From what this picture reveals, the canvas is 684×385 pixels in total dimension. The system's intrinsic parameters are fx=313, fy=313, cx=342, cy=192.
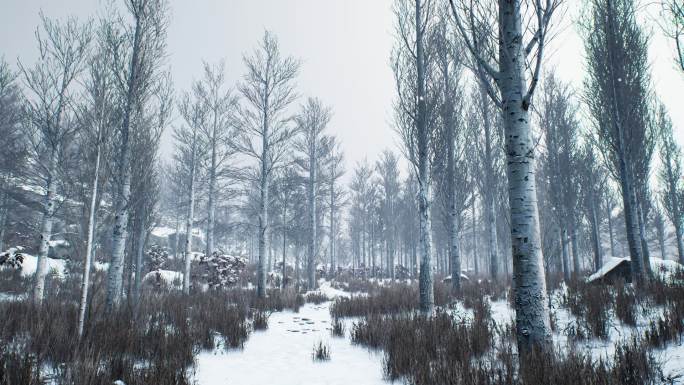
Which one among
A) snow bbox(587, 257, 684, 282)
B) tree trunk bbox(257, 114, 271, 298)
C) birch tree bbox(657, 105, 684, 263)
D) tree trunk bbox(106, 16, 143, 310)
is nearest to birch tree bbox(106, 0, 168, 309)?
tree trunk bbox(106, 16, 143, 310)

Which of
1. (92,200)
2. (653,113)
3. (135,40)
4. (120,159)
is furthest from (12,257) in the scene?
(653,113)

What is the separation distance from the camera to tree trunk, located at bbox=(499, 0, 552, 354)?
3002 millimetres

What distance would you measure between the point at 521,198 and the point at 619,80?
7.89m

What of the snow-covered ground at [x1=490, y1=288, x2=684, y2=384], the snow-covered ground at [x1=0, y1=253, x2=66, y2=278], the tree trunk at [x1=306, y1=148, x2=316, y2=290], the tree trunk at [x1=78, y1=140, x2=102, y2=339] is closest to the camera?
the snow-covered ground at [x1=490, y1=288, x2=684, y2=384]

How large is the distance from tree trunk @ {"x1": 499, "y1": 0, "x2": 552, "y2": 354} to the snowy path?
160cm

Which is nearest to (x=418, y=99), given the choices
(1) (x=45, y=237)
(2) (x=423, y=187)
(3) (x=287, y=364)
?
(2) (x=423, y=187)

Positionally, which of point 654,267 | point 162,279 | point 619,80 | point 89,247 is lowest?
point 162,279

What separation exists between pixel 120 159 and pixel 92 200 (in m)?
3.00

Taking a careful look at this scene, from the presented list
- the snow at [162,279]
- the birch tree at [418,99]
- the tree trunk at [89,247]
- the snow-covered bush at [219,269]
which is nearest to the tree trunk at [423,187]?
the birch tree at [418,99]

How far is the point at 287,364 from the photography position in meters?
4.23

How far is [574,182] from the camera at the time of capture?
1184 cm

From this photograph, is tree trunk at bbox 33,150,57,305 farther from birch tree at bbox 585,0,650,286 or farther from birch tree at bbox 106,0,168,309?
birch tree at bbox 585,0,650,286

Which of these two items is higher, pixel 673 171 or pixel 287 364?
pixel 673 171

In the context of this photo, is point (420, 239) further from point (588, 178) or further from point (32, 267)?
point (32, 267)
